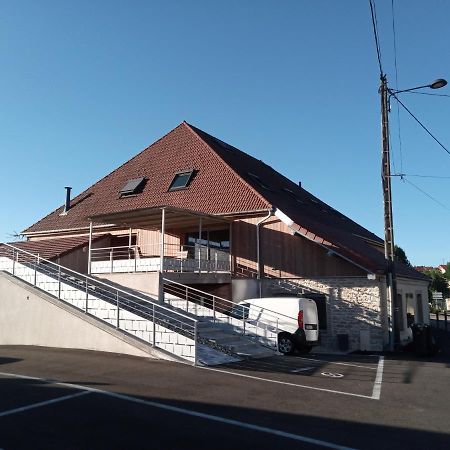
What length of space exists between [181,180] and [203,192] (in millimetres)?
2041

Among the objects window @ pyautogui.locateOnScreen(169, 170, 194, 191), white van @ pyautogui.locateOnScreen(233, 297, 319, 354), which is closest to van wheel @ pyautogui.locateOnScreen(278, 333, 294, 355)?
white van @ pyautogui.locateOnScreen(233, 297, 319, 354)

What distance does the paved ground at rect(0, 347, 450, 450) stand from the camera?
6027 millimetres

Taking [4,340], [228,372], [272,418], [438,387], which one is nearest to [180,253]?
[4,340]

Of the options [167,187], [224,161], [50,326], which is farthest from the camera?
[167,187]

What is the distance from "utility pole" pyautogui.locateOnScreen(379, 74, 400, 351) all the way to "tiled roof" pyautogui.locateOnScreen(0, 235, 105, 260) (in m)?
13.5

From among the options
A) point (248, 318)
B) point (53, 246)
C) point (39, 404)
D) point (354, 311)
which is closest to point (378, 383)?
point (248, 318)

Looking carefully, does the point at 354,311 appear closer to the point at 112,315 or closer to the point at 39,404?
the point at 112,315

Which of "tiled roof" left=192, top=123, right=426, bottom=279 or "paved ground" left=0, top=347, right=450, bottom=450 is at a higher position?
"tiled roof" left=192, top=123, right=426, bottom=279

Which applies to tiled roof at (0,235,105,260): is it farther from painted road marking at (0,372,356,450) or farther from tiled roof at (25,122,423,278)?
painted road marking at (0,372,356,450)

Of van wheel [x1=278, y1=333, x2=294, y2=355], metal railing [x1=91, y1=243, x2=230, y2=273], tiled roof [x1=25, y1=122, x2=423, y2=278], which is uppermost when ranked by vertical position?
tiled roof [x1=25, y1=122, x2=423, y2=278]

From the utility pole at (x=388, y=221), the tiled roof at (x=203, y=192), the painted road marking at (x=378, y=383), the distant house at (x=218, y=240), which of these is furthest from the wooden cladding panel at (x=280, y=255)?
the painted road marking at (x=378, y=383)

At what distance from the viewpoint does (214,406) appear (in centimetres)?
766

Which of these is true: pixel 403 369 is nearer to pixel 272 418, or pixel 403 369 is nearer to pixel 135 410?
pixel 272 418

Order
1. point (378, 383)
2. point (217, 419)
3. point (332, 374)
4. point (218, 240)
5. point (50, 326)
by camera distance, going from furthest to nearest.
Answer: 1. point (218, 240)
2. point (50, 326)
3. point (332, 374)
4. point (378, 383)
5. point (217, 419)
